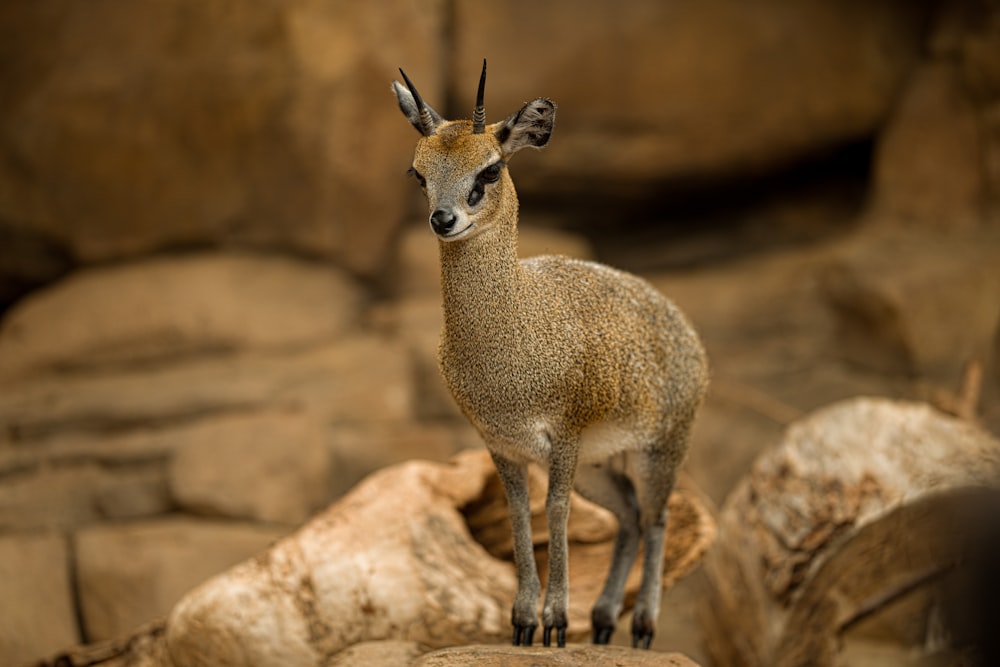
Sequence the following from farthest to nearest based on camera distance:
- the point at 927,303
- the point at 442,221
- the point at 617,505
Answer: the point at 927,303, the point at 617,505, the point at 442,221

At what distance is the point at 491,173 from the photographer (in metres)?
4.73

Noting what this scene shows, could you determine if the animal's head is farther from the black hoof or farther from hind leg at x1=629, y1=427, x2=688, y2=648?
the black hoof

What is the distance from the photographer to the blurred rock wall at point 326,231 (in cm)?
901

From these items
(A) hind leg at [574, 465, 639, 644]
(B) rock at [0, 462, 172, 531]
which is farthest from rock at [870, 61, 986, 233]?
(B) rock at [0, 462, 172, 531]

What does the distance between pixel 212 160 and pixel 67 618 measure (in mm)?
3984

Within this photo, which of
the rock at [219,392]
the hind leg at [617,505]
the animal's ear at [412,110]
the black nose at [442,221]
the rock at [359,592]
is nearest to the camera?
the black nose at [442,221]

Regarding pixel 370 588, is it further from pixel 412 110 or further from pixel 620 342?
pixel 412 110

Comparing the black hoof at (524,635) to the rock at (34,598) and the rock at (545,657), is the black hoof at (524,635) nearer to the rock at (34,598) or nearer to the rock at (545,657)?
the rock at (545,657)

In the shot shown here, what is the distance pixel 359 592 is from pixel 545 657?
1241 millimetres

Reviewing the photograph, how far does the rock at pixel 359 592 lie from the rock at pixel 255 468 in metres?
2.76

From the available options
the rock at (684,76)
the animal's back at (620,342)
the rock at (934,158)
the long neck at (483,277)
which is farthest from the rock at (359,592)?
the rock at (934,158)

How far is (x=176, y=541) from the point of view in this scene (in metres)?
8.58

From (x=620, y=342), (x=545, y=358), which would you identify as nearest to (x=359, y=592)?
(x=545, y=358)

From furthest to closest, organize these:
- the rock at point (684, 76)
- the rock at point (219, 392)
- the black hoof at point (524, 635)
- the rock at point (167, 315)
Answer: the rock at point (684, 76), the rock at point (167, 315), the rock at point (219, 392), the black hoof at point (524, 635)
